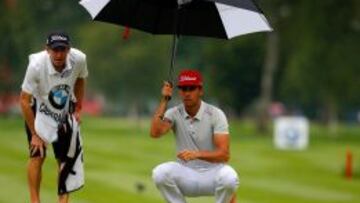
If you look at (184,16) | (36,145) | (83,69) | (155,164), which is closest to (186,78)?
(83,69)

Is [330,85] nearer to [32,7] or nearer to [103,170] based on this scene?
[32,7]

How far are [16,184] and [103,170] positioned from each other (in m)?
7.06

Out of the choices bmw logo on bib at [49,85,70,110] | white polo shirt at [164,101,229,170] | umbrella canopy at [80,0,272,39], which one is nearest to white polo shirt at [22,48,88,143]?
bmw logo on bib at [49,85,70,110]

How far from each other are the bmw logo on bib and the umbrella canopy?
1042 mm

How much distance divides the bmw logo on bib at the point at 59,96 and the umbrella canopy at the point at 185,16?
104 centimetres

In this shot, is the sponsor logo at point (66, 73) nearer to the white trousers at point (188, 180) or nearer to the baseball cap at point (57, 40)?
the baseball cap at point (57, 40)

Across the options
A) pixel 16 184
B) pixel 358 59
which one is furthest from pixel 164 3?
pixel 358 59

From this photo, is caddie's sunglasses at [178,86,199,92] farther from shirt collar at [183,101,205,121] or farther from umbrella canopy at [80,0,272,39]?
umbrella canopy at [80,0,272,39]

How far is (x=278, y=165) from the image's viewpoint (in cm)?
3225

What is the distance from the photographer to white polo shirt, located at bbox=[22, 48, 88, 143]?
438 inches

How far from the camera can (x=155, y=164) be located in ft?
100

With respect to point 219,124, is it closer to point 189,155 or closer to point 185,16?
point 189,155

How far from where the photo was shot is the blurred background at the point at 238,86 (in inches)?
891

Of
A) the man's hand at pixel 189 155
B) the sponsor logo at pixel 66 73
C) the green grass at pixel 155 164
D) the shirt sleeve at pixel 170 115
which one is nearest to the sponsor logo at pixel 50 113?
the sponsor logo at pixel 66 73
